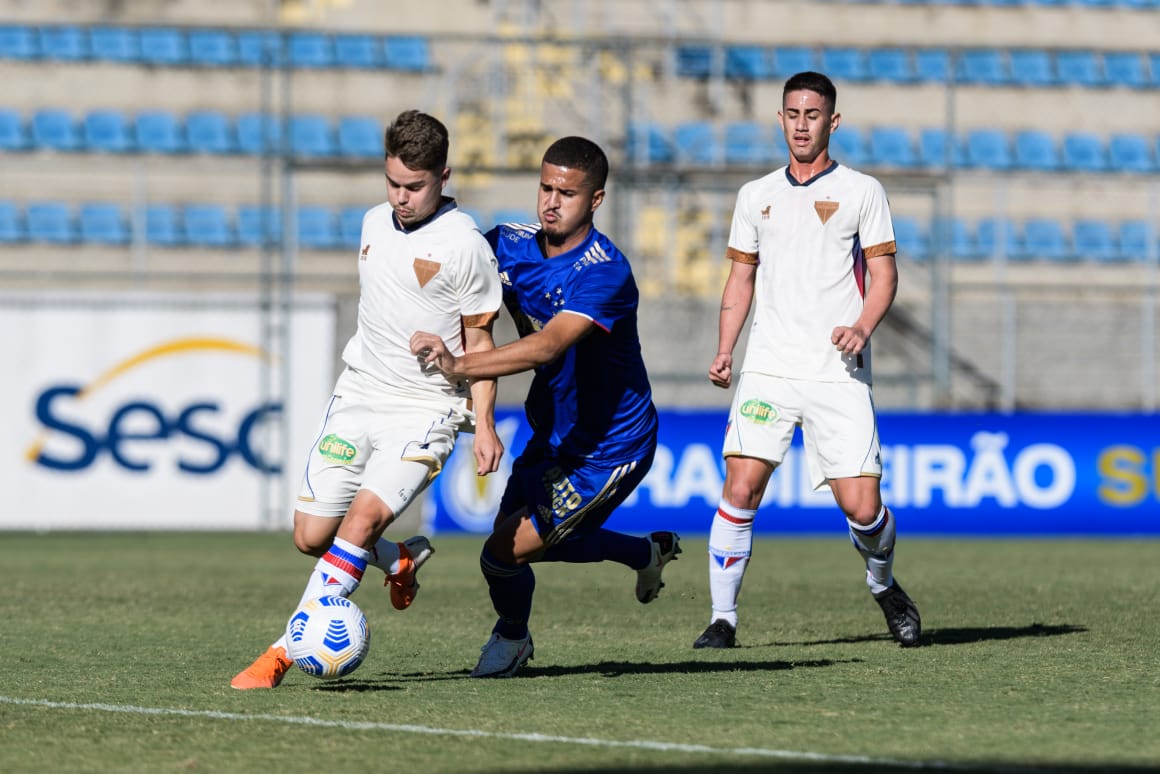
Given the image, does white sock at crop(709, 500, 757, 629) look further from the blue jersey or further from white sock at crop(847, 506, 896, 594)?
the blue jersey

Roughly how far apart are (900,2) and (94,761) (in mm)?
22660

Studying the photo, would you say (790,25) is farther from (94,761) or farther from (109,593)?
(94,761)

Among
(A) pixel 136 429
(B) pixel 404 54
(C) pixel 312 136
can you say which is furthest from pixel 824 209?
(B) pixel 404 54

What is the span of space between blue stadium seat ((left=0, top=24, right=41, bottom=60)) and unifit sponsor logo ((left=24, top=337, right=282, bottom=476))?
→ 843 centimetres

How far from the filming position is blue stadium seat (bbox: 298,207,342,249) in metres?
21.8

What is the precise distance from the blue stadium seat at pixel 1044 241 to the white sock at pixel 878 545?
1592 cm

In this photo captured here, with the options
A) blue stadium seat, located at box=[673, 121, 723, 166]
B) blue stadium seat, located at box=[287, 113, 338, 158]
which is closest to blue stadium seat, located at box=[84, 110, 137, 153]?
blue stadium seat, located at box=[287, 113, 338, 158]

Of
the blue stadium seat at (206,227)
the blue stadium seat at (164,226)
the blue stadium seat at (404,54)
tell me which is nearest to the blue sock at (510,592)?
the blue stadium seat at (206,227)

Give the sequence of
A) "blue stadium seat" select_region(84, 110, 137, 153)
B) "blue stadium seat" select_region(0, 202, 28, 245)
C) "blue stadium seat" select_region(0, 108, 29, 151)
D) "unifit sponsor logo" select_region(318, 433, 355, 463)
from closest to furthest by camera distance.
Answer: "unifit sponsor logo" select_region(318, 433, 355, 463) < "blue stadium seat" select_region(0, 202, 28, 245) < "blue stadium seat" select_region(0, 108, 29, 151) < "blue stadium seat" select_region(84, 110, 137, 153)

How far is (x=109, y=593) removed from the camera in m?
10.5

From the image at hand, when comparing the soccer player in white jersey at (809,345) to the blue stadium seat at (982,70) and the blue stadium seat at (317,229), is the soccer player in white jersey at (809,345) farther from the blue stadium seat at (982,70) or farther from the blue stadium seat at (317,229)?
the blue stadium seat at (982,70)

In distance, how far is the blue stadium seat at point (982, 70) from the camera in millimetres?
24688

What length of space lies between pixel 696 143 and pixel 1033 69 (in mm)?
6391

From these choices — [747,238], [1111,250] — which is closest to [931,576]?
[747,238]
